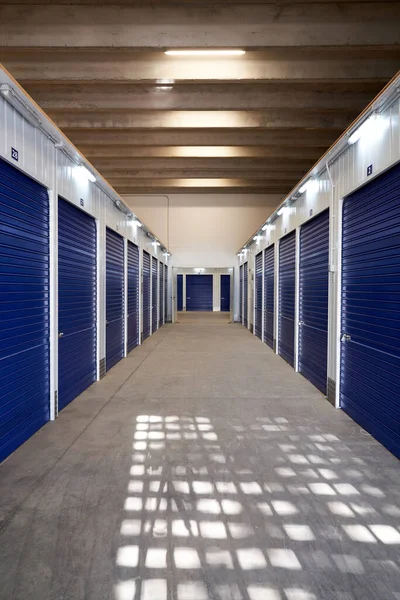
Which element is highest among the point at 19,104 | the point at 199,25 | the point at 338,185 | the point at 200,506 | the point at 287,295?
the point at 199,25

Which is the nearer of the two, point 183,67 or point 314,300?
point 314,300

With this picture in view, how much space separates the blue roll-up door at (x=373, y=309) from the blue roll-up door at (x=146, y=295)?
6.76 m

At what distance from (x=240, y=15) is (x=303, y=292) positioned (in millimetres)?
4021

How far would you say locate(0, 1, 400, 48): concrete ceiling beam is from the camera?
4.74 metres

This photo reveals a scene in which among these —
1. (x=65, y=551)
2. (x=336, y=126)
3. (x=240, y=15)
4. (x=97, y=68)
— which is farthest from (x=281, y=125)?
(x=65, y=551)

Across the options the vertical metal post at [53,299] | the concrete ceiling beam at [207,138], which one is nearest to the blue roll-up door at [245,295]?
the concrete ceiling beam at [207,138]

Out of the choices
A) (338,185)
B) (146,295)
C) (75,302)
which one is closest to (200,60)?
(338,185)

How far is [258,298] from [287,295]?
11.8 ft

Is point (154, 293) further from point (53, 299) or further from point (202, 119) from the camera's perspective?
point (53, 299)

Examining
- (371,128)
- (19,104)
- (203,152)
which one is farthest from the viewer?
(203,152)

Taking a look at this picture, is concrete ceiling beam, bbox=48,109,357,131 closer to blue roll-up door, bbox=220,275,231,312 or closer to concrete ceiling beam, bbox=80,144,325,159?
concrete ceiling beam, bbox=80,144,325,159

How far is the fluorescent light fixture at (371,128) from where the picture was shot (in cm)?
329

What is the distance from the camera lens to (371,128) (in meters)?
3.48

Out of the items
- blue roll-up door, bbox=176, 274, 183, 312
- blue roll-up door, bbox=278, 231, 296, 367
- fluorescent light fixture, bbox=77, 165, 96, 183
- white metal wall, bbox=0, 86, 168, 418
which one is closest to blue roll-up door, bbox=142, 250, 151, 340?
blue roll-up door, bbox=278, 231, 296, 367
